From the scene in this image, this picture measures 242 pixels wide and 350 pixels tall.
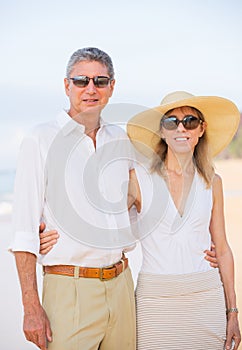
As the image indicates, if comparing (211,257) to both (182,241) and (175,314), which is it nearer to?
(182,241)

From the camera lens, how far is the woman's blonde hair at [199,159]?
3033mm

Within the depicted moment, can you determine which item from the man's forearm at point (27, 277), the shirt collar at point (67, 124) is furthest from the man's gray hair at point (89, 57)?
the man's forearm at point (27, 277)

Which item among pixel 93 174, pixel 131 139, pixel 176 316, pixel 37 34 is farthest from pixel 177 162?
pixel 37 34

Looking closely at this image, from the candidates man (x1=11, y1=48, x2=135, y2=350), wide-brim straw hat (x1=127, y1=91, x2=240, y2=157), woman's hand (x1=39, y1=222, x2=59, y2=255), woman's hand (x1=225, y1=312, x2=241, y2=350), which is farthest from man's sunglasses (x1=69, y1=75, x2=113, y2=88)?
woman's hand (x1=225, y1=312, x2=241, y2=350)

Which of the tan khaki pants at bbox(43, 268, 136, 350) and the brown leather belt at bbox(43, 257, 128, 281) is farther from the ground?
the brown leather belt at bbox(43, 257, 128, 281)

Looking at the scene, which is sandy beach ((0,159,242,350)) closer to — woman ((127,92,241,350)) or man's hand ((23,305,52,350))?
woman ((127,92,241,350))

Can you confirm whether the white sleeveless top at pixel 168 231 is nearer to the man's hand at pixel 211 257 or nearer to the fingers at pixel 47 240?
the man's hand at pixel 211 257

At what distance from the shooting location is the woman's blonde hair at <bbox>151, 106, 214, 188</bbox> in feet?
9.95

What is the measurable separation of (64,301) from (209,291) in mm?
673

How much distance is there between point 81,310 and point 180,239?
545 mm

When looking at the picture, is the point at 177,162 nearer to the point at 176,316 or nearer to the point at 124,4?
the point at 176,316

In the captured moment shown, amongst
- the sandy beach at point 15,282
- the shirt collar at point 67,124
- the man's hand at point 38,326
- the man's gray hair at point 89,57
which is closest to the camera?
the man's hand at point 38,326

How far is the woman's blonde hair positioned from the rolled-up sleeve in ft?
1.93

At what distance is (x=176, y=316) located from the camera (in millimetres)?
2887
